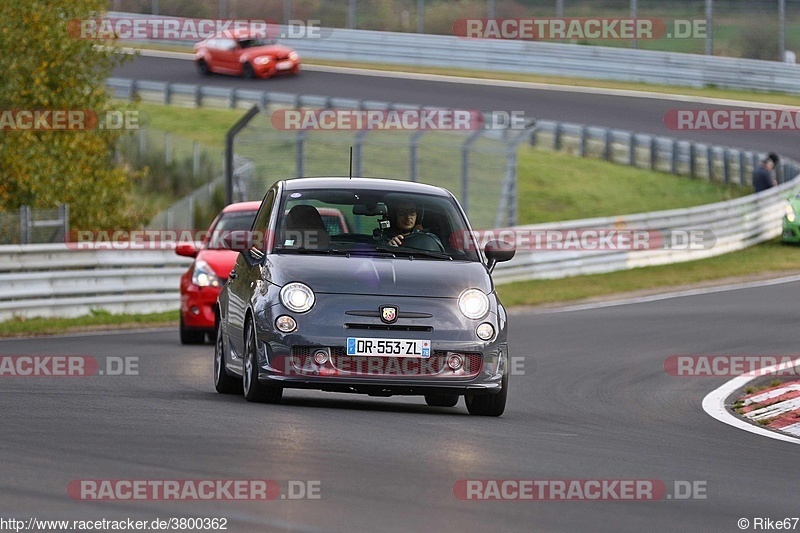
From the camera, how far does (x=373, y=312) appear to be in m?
10.6

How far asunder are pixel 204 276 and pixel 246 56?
31.1 meters

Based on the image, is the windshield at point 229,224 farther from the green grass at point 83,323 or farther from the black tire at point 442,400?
the black tire at point 442,400

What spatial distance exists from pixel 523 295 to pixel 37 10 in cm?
860

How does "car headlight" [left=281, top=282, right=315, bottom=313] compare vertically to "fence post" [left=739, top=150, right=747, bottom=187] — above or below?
above

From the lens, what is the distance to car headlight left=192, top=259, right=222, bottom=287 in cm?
1784

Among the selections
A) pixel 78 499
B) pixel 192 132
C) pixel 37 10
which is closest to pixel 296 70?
pixel 192 132

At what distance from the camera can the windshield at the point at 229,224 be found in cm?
1833

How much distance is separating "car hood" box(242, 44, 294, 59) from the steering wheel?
37371 mm

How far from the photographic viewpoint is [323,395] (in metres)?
12.4

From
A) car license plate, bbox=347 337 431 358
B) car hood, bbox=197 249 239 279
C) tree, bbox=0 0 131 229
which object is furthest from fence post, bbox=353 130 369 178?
car license plate, bbox=347 337 431 358

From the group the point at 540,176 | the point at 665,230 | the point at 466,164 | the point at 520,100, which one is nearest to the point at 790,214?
the point at 665,230

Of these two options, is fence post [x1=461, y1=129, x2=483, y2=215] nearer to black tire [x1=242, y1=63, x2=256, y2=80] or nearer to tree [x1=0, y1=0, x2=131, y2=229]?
tree [x1=0, y1=0, x2=131, y2=229]

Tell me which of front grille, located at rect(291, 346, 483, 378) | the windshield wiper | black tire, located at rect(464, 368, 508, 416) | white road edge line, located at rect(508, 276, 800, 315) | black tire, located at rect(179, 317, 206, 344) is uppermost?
the windshield wiper

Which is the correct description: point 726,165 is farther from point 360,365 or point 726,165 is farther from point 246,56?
point 360,365
